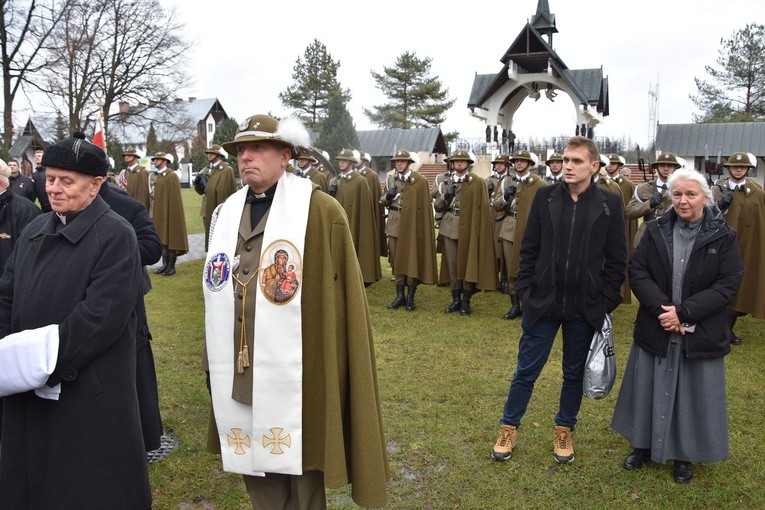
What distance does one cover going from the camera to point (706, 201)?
4117mm

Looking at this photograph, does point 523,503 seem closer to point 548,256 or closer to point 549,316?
point 549,316

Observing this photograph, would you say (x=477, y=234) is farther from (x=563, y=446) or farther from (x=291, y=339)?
(x=291, y=339)

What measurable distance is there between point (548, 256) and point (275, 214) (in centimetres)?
208

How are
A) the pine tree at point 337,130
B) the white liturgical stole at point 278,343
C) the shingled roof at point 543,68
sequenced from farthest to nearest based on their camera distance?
the pine tree at point 337,130, the shingled roof at point 543,68, the white liturgical stole at point 278,343

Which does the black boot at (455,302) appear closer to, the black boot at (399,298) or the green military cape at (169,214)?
the black boot at (399,298)

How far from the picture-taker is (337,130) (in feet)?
135

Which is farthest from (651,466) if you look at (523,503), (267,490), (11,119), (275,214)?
(11,119)

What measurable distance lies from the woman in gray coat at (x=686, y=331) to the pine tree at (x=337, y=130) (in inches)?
1459

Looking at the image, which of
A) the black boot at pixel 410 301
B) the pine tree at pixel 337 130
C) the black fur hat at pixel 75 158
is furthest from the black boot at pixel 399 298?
the pine tree at pixel 337 130

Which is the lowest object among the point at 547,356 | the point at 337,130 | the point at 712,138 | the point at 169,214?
the point at 547,356

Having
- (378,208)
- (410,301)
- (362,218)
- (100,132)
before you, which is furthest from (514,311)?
(100,132)

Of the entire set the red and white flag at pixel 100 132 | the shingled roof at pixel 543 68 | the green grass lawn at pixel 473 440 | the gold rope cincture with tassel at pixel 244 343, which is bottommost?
the green grass lawn at pixel 473 440

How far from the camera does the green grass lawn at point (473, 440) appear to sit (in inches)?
154

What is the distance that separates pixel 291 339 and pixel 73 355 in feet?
2.79
